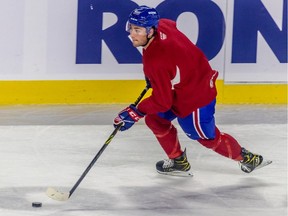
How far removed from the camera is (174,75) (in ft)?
15.8

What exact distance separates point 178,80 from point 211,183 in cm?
65

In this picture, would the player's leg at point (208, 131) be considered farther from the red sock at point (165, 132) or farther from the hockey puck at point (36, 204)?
the hockey puck at point (36, 204)

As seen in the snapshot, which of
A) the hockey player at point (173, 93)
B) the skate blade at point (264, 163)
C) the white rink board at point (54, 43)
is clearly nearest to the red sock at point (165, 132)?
the hockey player at point (173, 93)

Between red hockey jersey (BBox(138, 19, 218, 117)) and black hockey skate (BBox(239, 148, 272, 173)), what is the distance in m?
0.42

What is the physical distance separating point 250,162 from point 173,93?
0.63m

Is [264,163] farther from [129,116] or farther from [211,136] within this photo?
[129,116]

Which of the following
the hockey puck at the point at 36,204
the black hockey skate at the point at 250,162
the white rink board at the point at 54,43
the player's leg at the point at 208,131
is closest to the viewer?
the hockey puck at the point at 36,204

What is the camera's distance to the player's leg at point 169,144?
17.0 feet

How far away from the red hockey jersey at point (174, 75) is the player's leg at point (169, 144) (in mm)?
132

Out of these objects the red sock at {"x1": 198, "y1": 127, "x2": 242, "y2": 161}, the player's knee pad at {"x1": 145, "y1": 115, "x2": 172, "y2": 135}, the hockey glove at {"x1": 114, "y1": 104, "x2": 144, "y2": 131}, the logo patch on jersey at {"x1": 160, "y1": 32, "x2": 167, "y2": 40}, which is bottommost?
the red sock at {"x1": 198, "y1": 127, "x2": 242, "y2": 161}

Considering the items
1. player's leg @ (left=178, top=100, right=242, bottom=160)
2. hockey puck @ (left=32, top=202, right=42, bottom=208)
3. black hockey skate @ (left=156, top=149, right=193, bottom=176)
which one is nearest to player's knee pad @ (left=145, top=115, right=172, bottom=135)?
player's leg @ (left=178, top=100, right=242, bottom=160)

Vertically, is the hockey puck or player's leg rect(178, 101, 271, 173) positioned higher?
player's leg rect(178, 101, 271, 173)

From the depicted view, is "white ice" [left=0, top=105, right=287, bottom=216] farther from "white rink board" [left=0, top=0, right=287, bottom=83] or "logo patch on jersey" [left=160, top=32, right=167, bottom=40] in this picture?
"logo patch on jersey" [left=160, top=32, right=167, bottom=40]

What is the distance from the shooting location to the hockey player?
15.6 ft
